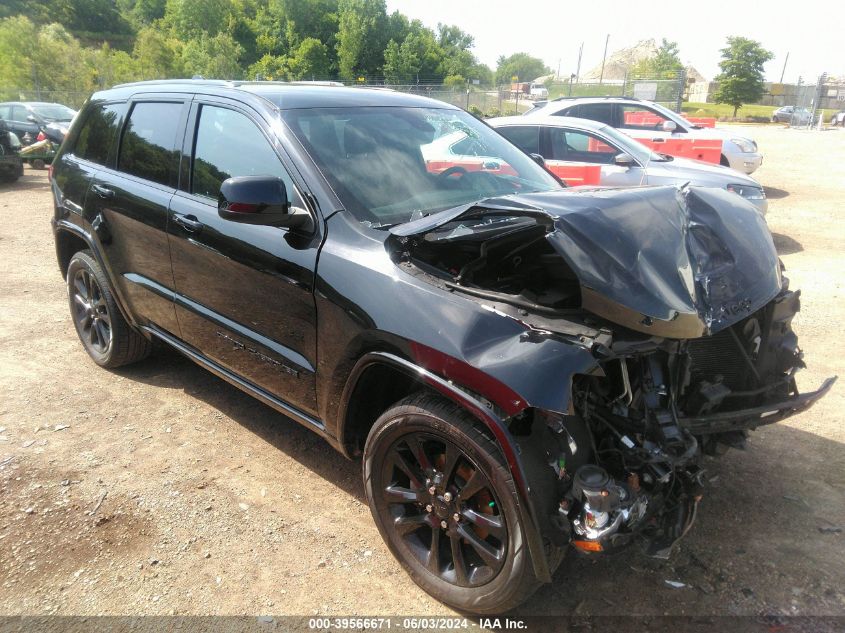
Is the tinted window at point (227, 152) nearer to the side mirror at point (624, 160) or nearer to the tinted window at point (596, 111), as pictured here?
the side mirror at point (624, 160)

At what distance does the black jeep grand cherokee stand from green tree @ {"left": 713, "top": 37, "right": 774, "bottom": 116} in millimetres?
52089

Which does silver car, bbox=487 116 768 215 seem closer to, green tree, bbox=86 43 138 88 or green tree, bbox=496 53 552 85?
green tree, bbox=86 43 138 88

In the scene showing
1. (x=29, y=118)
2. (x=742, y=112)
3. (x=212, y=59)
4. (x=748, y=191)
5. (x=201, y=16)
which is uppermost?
(x=201, y=16)

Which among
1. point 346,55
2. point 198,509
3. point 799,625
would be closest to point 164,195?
point 198,509

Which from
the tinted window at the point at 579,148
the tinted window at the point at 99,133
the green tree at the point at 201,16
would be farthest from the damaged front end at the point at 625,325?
the green tree at the point at 201,16

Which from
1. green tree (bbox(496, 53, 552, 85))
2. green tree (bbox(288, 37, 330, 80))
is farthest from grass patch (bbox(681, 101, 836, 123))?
green tree (bbox(496, 53, 552, 85))

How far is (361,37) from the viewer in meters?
69.2

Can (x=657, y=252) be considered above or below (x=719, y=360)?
above

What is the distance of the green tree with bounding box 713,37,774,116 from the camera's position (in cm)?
4700

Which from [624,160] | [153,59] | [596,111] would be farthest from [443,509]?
[153,59]

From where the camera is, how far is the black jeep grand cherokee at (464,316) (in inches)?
82.2

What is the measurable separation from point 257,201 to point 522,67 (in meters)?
160

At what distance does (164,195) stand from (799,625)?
12.1 feet

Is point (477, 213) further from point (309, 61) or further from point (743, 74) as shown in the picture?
point (309, 61)
